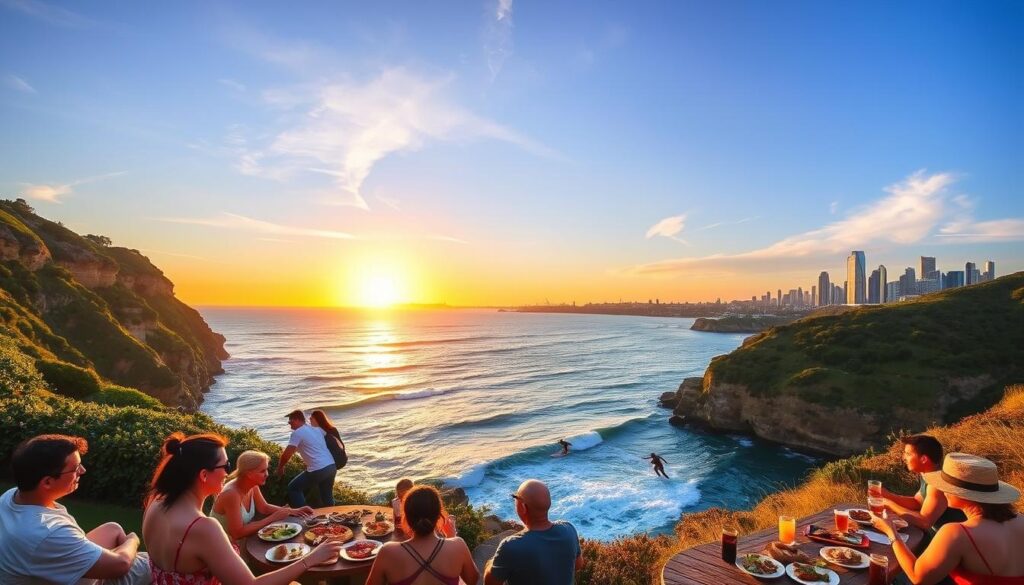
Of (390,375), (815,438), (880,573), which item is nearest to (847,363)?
(815,438)

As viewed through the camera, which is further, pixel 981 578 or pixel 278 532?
pixel 278 532

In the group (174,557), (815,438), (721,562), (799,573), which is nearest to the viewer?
(174,557)

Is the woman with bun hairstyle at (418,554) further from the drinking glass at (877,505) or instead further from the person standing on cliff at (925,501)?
the person standing on cliff at (925,501)

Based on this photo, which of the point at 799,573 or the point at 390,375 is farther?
the point at 390,375

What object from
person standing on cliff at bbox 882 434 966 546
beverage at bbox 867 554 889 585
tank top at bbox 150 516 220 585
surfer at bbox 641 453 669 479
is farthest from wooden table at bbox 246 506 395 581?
surfer at bbox 641 453 669 479

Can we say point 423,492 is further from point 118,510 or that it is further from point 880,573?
point 118,510

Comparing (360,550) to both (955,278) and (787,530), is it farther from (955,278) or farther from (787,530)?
(955,278)

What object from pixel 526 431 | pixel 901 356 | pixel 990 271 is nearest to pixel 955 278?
Result: pixel 990 271
